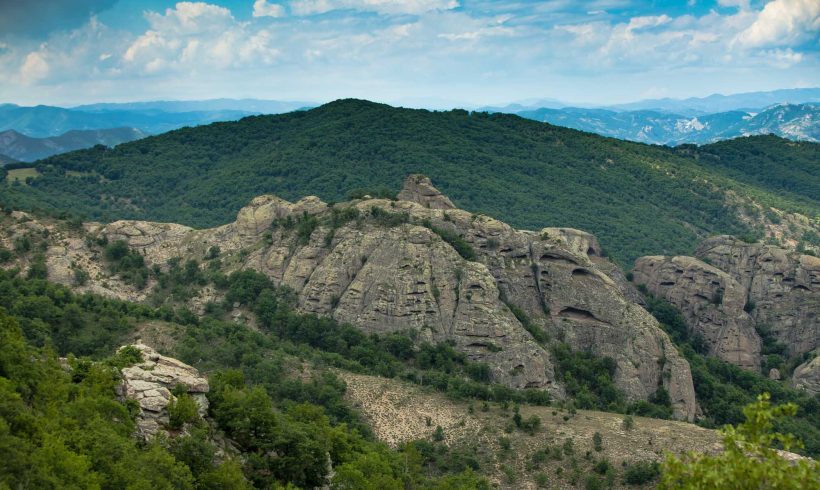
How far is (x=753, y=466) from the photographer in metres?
20.3

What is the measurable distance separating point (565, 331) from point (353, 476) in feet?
123

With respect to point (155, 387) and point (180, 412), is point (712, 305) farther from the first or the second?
point (155, 387)

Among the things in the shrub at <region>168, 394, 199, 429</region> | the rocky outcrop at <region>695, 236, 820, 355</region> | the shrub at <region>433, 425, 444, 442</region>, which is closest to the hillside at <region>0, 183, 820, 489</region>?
the shrub at <region>433, 425, 444, 442</region>

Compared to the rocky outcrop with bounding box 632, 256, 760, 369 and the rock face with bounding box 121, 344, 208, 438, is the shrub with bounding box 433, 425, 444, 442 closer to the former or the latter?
the rock face with bounding box 121, 344, 208, 438

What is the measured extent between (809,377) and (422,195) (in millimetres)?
47723

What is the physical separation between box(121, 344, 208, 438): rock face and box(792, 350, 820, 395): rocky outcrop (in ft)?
221

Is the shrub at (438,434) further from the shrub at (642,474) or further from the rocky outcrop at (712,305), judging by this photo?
the rocky outcrop at (712,305)

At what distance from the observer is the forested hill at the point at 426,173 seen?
15662 centimetres

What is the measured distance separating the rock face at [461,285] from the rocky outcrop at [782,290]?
29.2 m

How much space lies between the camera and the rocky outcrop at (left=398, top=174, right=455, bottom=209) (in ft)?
299

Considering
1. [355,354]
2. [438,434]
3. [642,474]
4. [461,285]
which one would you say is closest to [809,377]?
[461,285]

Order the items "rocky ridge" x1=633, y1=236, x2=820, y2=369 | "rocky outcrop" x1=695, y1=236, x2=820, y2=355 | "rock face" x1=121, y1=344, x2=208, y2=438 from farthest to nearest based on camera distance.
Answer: "rocky outcrop" x1=695, y1=236, x2=820, y2=355 → "rocky ridge" x1=633, y1=236, x2=820, y2=369 → "rock face" x1=121, y1=344, x2=208, y2=438

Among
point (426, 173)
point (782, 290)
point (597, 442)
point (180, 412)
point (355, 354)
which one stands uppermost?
point (426, 173)

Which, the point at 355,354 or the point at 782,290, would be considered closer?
the point at 355,354
